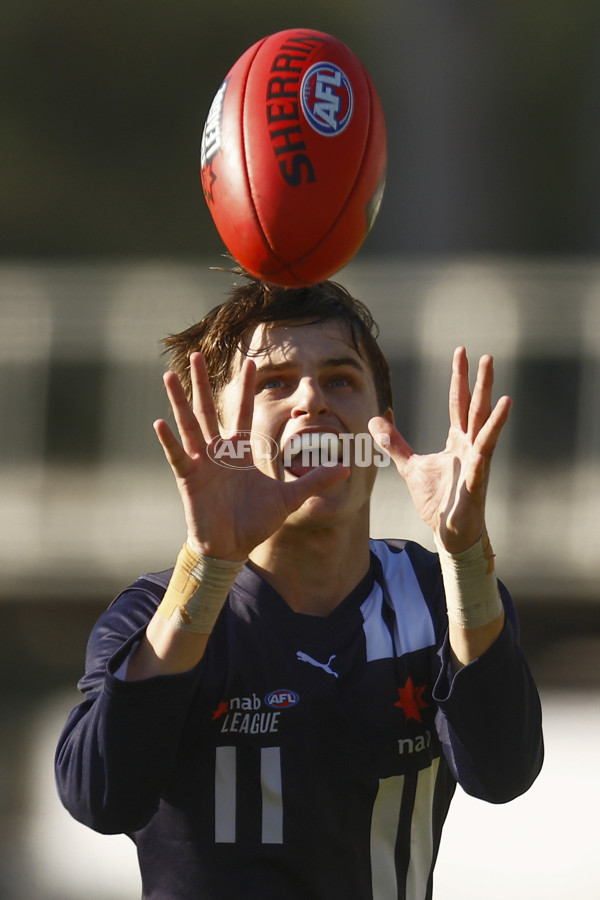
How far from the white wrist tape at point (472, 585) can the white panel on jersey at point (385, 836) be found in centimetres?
34

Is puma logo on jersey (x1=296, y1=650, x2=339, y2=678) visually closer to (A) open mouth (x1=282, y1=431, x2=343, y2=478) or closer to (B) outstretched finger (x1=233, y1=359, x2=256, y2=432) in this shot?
(A) open mouth (x1=282, y1=431, x2=343, y2=478)

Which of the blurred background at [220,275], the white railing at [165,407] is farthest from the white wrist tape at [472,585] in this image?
the white railing at [165,407]

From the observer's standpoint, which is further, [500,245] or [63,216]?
[63,216]

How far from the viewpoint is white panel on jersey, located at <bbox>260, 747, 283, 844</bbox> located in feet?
6.01

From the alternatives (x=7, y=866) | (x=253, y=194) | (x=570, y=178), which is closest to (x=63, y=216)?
(x=570, y=178)

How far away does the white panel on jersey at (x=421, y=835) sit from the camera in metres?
1.93

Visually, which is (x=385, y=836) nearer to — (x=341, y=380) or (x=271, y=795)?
(x=271, y=795)

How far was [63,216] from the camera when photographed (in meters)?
7.64

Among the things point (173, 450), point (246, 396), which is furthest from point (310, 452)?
point (173, 450)

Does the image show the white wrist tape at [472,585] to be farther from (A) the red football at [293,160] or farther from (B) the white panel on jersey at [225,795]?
(A) the red football at [293,160]

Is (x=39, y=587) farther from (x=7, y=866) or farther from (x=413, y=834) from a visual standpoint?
(x=413, y=834)

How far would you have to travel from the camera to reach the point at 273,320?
2102mm

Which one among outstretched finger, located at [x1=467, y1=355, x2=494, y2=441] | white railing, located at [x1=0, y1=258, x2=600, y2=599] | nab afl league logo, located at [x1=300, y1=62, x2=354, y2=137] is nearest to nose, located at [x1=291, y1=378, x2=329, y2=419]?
outstretched finger, located at [x1=467, y1=355, x2=494, y2=441]

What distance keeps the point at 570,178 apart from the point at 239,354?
5645 millimetres
